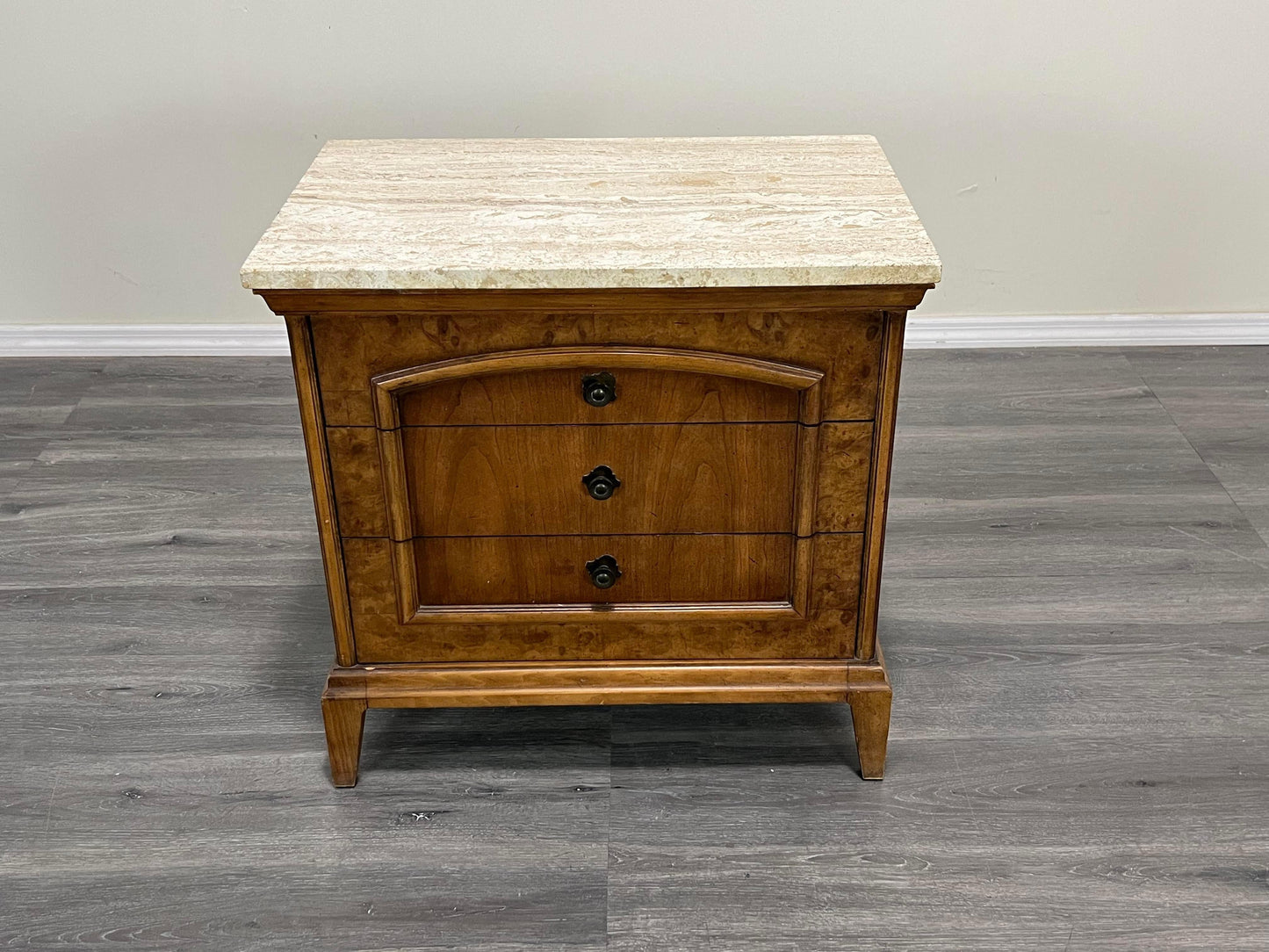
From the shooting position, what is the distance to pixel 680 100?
2.32 meters

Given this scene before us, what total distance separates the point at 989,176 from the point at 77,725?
1.87 metres

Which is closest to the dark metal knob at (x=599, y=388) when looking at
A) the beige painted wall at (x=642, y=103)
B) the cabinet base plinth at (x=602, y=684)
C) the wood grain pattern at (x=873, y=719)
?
the cabinet base plinth at (x=602, y=684)

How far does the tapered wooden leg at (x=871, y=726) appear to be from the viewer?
1469mm

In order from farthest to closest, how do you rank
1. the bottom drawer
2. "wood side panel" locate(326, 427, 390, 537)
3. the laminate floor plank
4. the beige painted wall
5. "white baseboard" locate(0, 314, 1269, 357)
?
"white baseboard" locate(0, 314, 1269, 357)
the beige painted wall
the laminate floor plank
the bottom drawer
"wood side panel" locate(326, 427, 390, 537)

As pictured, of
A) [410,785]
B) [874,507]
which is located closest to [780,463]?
[874,507]

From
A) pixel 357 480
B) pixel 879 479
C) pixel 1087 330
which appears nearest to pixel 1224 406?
pixel 1087 330

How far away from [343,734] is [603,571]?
38 cm

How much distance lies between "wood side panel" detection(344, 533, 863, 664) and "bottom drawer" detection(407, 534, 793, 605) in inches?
0.9

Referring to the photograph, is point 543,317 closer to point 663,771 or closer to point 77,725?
point 663,771

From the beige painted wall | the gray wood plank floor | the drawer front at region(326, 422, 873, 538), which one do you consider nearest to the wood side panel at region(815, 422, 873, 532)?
the drawer front at region(326, 422, 873, 538)

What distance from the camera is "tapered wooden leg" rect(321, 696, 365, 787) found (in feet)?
4.81

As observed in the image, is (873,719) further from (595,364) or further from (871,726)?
(595,364)

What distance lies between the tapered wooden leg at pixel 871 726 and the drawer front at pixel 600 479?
24 cm

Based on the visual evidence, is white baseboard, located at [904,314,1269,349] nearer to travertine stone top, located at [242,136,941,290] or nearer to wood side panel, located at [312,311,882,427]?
travertine stone top, located at [242,136,941,290]
